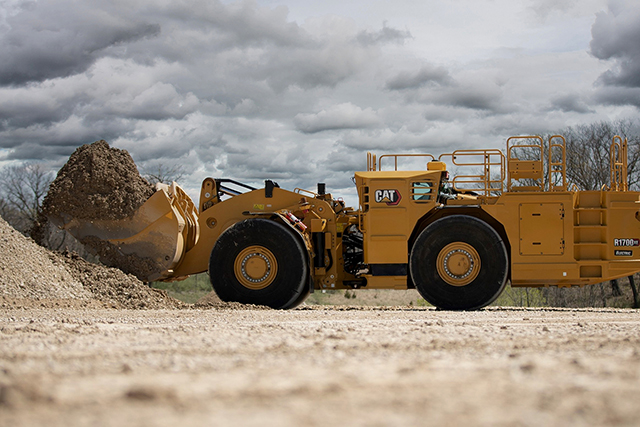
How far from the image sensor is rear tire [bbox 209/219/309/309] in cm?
1155

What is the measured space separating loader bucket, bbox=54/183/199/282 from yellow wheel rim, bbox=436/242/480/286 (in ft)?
16.4

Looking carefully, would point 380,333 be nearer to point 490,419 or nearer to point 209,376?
point 209,376

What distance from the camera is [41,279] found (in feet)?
39.7

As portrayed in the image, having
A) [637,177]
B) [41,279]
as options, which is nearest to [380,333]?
[41,279]

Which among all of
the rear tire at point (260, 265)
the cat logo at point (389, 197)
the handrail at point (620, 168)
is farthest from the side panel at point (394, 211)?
the handrail at point (620, 168)

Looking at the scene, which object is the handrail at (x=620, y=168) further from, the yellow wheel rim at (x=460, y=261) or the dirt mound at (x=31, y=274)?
the dirt mound at (x=31, y=274)

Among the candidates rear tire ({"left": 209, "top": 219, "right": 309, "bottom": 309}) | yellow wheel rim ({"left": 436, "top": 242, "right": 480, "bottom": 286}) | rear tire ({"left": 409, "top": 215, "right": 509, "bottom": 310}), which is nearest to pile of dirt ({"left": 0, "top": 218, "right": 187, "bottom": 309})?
rear tire ({"left": 209, "top": 219, "right": 309, "bottom": 309})

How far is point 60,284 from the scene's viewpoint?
1218 centimetres

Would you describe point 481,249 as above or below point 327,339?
above

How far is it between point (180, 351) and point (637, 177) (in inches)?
1056

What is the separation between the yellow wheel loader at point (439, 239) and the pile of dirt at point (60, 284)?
151 cm

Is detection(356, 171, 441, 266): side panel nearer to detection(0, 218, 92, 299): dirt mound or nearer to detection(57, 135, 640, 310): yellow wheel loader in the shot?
detection(57, 135, 640, 310): yellow wheel loader

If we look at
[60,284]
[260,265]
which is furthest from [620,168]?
[60,284]

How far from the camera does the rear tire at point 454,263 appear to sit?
1121cm
